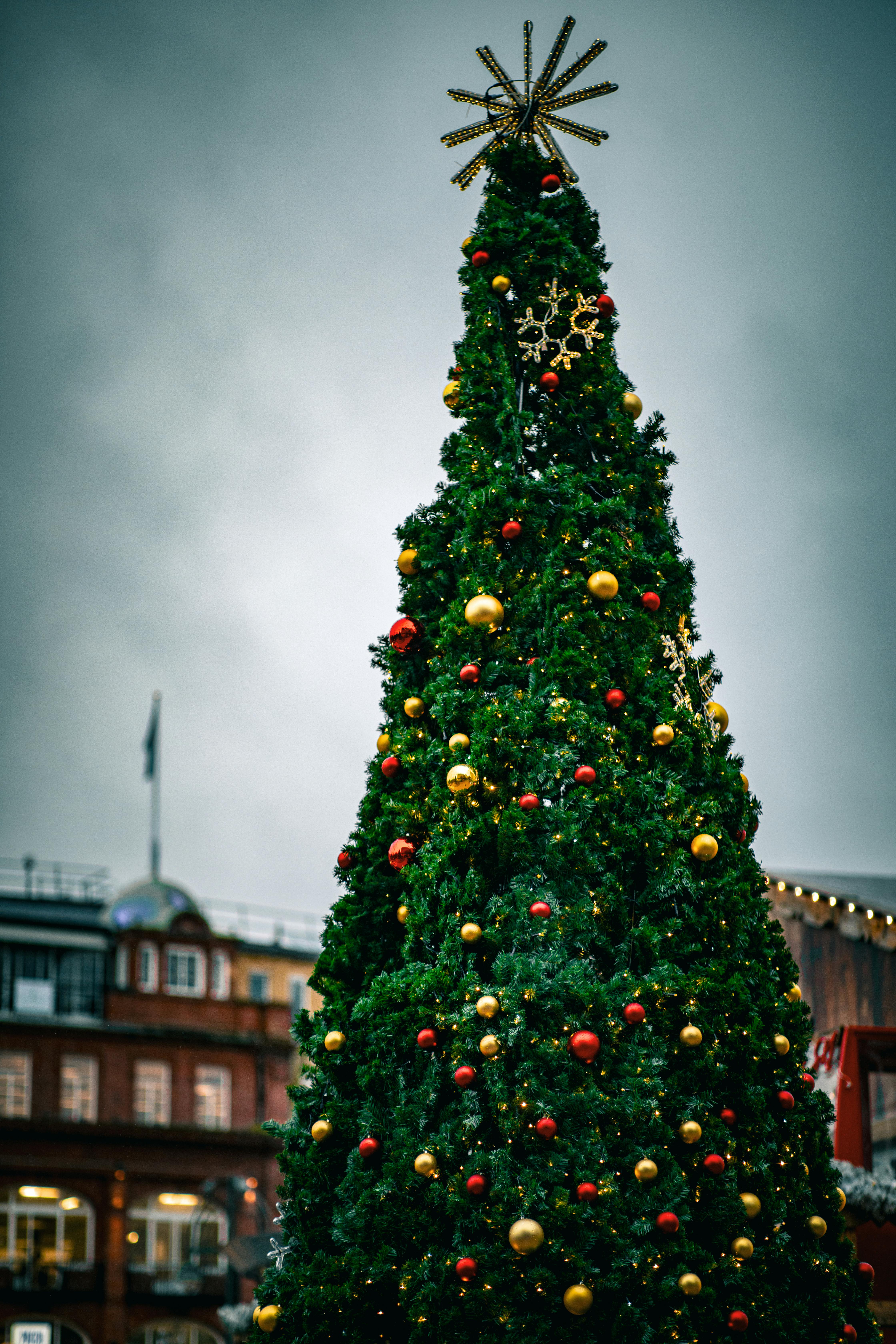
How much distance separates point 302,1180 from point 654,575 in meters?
3.73

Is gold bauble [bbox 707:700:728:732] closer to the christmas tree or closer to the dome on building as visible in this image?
the christmas tree

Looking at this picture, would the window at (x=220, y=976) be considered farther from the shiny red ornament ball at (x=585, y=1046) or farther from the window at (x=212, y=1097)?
the shiny red ornament ball at (x=585, y=1046)

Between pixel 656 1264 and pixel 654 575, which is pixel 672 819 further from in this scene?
pixel 656 1264

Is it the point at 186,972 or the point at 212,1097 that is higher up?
the point at 186,972

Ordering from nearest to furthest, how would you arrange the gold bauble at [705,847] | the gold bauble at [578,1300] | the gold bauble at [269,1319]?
the gold bauble at [578,1300], the gold bauble at [269,1319], the gold bauble at [705,847]

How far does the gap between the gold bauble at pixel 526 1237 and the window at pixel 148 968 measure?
109ft

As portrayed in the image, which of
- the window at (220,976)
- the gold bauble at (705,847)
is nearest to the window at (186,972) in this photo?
the window at (220,976)

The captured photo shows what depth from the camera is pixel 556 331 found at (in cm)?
793

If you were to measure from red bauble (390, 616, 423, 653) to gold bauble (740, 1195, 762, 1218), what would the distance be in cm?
333

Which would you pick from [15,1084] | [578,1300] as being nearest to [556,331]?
[578,1300]

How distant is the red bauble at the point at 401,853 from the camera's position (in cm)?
698

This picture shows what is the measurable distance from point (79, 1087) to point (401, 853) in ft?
104

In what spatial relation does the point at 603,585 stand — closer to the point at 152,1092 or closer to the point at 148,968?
the point at 148,968

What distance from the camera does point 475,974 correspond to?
6.34m
